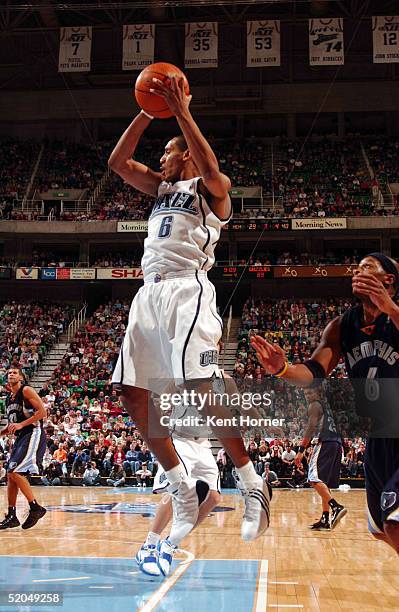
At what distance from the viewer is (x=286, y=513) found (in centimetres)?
1078

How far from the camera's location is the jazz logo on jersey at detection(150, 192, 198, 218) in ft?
13.4

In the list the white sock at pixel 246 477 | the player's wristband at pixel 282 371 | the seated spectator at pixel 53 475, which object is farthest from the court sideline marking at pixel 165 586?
the seated spectator at pixel 53 475

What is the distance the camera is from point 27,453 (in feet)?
27.3

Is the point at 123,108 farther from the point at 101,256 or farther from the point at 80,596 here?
the point at 80,596

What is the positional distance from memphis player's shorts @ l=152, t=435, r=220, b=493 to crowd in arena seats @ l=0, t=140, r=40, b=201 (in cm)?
2485

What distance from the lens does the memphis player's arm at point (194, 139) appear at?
12.2 feet

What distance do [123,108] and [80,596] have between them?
29.4 metres

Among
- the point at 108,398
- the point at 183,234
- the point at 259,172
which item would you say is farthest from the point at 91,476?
the point at 259,172

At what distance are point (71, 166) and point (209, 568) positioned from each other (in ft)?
90.4

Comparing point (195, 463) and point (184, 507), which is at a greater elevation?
point (195, 463)

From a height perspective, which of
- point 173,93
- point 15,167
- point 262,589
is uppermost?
point 15,167

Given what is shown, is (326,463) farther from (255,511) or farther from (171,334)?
(171,334)

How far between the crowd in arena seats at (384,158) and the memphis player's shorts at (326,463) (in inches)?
849

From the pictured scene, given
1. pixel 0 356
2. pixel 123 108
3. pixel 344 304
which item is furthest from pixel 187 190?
pixel 123 108
